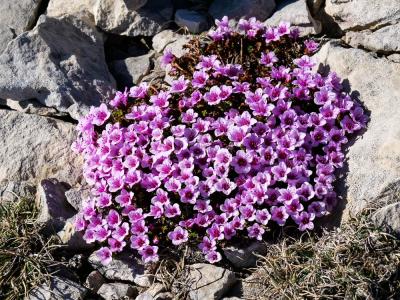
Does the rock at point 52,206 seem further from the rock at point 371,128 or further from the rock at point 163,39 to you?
the rock at point 371,128

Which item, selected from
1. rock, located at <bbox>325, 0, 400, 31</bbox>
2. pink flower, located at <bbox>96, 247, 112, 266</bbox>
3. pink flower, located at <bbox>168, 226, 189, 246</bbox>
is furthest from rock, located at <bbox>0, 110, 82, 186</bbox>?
rock, located at <bbox>325, 0, 400, 31</bbox>

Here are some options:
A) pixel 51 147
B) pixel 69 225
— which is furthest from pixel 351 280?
pixel 51 147

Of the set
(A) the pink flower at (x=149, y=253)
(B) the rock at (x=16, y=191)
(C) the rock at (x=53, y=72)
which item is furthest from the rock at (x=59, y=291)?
(C) the rock at (x=53, y=72)

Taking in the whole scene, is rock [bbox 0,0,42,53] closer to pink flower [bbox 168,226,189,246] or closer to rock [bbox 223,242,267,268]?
pink flower [bbox 168,226,189,246]

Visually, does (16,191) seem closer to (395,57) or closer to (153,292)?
(153,292)

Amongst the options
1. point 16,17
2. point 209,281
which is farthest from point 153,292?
point 16,17
